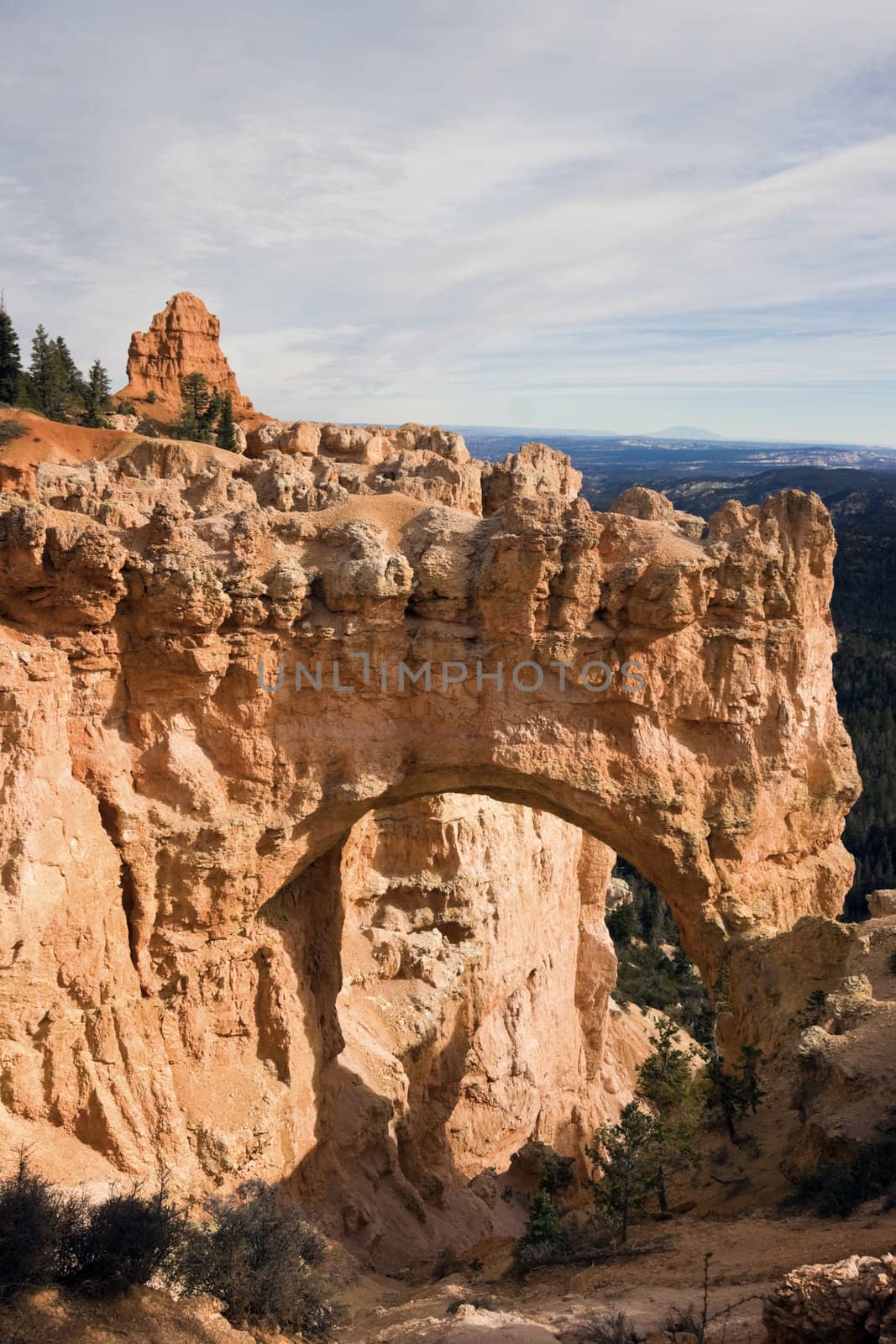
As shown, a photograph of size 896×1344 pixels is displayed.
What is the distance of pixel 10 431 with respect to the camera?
47594 mm

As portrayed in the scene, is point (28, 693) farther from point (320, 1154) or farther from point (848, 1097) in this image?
point (848, 1097)

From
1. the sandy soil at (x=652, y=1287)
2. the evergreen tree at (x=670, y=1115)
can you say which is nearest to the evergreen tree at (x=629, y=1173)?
the evergreen tree at (x=670, y=1115)

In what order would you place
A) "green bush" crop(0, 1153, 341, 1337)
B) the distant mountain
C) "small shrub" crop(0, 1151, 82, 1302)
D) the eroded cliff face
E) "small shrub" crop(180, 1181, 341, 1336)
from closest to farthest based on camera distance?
"small shrub" crop(0, 1151, 82, 1302), "green bush" crop(0, 1153, 341, 1337), "small shrub" crop(180, 1181, 341, 1336), the eroded cliff face, the distant mountain

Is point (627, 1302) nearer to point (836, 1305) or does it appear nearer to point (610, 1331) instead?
point (610, 1331)

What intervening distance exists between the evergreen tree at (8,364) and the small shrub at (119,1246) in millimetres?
54479

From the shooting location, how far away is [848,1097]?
12.1 meters

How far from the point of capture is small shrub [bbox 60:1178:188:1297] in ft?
29.7

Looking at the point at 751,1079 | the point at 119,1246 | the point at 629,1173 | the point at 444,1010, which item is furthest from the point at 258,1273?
the point at 444,1010

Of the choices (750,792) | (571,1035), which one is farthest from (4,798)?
(571,1035)

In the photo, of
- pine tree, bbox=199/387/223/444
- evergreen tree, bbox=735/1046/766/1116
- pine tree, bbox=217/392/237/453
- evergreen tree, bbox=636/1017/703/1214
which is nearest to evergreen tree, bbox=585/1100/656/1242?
evergreen tree, bbox=636/1017/703/1214

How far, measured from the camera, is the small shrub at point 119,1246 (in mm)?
9062

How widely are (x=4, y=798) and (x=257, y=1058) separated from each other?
20.0ft

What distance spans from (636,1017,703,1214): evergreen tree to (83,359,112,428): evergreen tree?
53.2 meters

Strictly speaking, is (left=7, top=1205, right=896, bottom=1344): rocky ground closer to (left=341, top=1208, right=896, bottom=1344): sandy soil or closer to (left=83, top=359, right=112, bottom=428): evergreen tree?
(left=341, top=1208, right=896, bottom=1344): sandy soil
